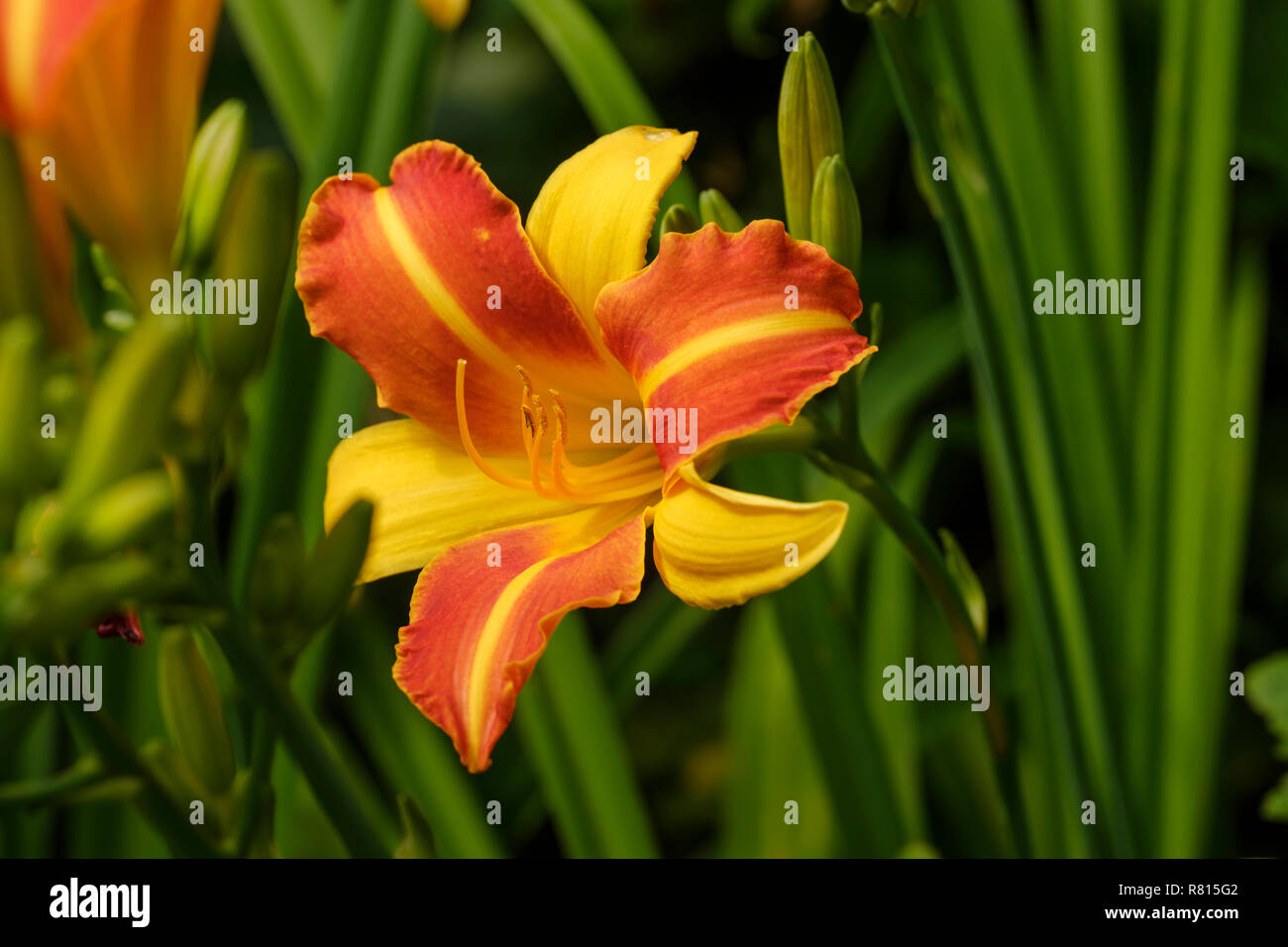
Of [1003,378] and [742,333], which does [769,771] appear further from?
[742,333]

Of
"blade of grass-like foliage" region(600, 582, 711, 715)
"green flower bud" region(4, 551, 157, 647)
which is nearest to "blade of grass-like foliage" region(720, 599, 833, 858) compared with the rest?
"blade of grass-like foliage" region(600, 582, 711, 715)

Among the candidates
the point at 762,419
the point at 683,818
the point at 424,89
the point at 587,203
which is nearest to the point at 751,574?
the point at 762,419

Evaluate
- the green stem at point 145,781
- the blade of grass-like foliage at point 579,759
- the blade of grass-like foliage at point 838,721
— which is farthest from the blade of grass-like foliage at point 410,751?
the green stem at point 145,781

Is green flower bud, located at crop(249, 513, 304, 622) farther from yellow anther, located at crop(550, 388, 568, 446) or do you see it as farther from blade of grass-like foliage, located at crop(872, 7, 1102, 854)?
blade of grass-like foliage, located at crop(872, 7, 1102, 854)

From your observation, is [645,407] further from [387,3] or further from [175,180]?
[387,3]

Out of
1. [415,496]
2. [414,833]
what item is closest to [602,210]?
[415,496]
